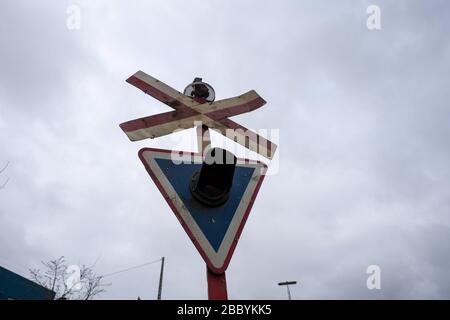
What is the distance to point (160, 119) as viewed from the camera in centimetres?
194

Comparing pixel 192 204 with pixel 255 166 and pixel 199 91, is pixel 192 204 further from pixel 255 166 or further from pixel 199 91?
pixel 199 91

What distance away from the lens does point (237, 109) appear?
2199 millimetres

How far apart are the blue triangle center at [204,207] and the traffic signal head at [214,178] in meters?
0.04

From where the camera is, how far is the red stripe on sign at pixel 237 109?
208cm

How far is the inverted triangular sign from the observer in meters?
1.55

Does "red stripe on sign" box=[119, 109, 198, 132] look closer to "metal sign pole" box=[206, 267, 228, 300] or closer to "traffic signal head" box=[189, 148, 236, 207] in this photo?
"traffic signal head" box=[189, 148, 236, 207]

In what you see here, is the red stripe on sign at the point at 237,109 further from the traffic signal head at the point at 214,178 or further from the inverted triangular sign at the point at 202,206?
the traffic signal head at the point at 214,178

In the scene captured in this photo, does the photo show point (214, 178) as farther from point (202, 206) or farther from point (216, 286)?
point (216, 286)

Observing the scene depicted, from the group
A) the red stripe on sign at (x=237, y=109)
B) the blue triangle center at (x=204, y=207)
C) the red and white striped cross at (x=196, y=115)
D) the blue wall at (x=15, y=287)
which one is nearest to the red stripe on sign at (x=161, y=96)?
the red and white striped cross at (x=196, y=115)

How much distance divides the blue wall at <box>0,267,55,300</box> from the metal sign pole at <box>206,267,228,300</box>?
38.1ft

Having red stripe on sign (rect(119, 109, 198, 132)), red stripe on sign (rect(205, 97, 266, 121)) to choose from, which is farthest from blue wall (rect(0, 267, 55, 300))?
red stripe on sign (rect(205, 97, 266, 121))

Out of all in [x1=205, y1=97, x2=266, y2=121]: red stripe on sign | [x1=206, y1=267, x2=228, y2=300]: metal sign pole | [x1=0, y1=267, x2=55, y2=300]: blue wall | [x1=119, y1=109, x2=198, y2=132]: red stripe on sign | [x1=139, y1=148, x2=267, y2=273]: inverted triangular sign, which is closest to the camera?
[x1=206, y1=267, x2=228, y2=300]: metal sign pole
